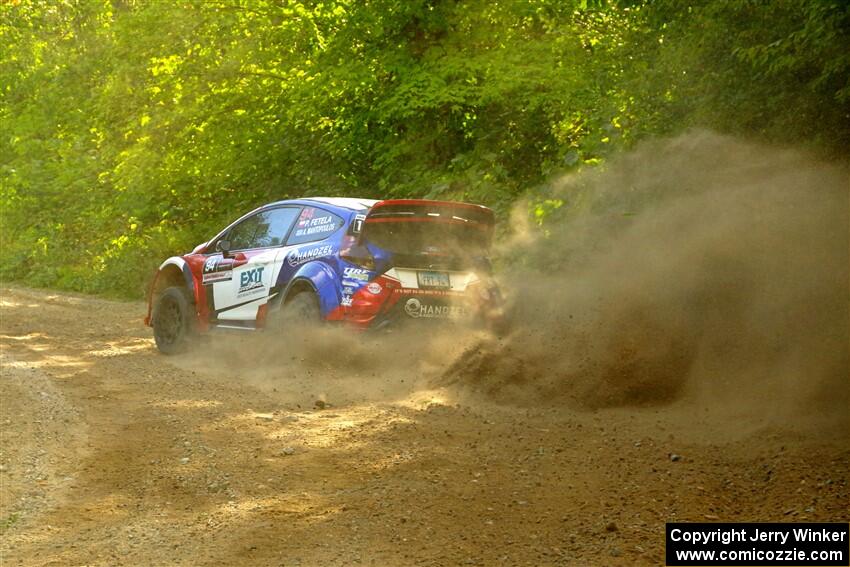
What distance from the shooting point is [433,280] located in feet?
38.3

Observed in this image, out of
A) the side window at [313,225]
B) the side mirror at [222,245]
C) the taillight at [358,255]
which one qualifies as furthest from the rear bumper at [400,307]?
the side mirror at [222,245]

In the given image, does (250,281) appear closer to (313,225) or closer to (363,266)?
(313,225)

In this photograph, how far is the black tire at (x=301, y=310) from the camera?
11.8 metres

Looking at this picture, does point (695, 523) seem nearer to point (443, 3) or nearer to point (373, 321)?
point (373, 321)

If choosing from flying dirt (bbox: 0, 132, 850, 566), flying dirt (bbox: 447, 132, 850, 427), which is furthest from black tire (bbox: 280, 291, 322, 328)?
flying dirt (bbox: 447, 132, 850, 427)

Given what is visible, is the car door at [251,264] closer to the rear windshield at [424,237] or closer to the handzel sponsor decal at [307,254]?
the handzel sponsor decal at [307,254]

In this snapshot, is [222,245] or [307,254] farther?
[222,245]

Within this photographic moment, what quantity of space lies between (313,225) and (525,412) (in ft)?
12.3

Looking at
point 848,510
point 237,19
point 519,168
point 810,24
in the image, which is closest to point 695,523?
point 848,510

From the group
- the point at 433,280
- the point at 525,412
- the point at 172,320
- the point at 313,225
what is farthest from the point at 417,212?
the point at 172,320

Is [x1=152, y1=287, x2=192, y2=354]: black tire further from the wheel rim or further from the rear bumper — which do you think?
the rear bumper

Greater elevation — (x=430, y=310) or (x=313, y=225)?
(x=313, y=225)

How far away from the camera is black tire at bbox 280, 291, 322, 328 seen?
11.8m

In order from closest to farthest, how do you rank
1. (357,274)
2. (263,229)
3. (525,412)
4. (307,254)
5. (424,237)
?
(525,412)
(357,274)
(424,237)
(307,254)
(263,229)
